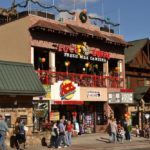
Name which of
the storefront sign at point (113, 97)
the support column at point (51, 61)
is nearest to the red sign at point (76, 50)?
the support column at point (51, 61)

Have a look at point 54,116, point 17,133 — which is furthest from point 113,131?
point 17,133

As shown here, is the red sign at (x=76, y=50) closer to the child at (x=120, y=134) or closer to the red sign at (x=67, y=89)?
the red sign at (x=67, y=89)

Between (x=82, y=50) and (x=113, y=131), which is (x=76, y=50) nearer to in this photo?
(x=82, y=50)

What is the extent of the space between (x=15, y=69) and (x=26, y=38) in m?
6.10

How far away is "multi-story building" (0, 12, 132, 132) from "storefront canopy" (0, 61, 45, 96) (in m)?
4.81

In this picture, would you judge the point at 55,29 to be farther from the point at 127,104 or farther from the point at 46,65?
the point at 127,104

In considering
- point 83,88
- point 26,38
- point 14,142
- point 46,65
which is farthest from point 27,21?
point 14,142

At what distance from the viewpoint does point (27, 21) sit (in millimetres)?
32375

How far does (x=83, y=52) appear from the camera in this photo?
3612 cm

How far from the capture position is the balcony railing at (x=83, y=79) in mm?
32875

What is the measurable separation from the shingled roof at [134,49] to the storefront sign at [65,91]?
9436 millimetres

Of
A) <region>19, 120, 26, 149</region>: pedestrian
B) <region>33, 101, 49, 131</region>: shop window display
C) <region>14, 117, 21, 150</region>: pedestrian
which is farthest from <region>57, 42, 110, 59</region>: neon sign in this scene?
<region>19, 120, 26, 149</region>: pedestrian

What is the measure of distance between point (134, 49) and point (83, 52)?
969 centimetres

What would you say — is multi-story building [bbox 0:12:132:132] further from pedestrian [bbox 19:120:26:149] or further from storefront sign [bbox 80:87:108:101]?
pedestrian [bbox 19:120:26:149]
